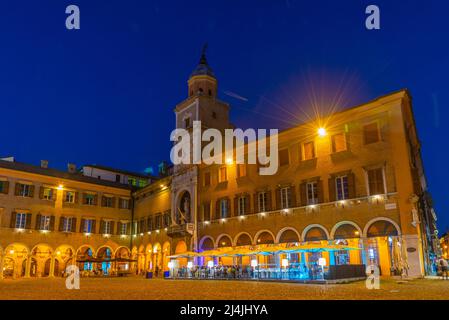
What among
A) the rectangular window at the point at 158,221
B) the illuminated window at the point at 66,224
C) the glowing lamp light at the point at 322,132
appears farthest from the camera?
the rectangular window at the point at 158,221

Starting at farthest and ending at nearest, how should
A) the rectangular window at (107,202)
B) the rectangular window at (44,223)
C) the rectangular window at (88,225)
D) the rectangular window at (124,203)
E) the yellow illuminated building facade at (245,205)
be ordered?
the rectangular window at (124,203) < the rectangular window at (107,202) < the rectangular window at (88,225) < the rectangular window at (44,223) < the yellow illuminated building facade at (245,205)

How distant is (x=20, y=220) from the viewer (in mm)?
39719

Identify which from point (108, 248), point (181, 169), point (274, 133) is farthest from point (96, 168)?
point (274, 133)

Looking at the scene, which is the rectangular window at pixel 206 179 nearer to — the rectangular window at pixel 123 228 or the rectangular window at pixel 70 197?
the rectangular window at pixel 123 228

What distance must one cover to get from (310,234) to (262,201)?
5165 millimetres

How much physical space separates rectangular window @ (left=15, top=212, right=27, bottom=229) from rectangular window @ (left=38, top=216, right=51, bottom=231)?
1598mm

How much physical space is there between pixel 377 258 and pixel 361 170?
5.61m

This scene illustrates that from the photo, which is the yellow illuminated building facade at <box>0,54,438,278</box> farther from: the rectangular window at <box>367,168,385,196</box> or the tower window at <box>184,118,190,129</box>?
the tower window at <box>184,118,190,129</box>

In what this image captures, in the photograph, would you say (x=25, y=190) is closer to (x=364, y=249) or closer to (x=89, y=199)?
(x=89, y=199)

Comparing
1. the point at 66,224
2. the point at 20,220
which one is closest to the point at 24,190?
the point at 20,220

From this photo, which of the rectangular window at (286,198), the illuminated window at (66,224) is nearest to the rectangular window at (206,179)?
the rectangular window at (286,198)

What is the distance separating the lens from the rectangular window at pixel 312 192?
2766 centimetres

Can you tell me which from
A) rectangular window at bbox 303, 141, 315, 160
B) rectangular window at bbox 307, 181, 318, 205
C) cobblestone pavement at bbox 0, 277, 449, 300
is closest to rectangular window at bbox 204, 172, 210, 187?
rectangular window at bbox 303, 141, 315, 160

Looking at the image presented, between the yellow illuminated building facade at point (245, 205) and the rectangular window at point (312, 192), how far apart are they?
0.25 ft
